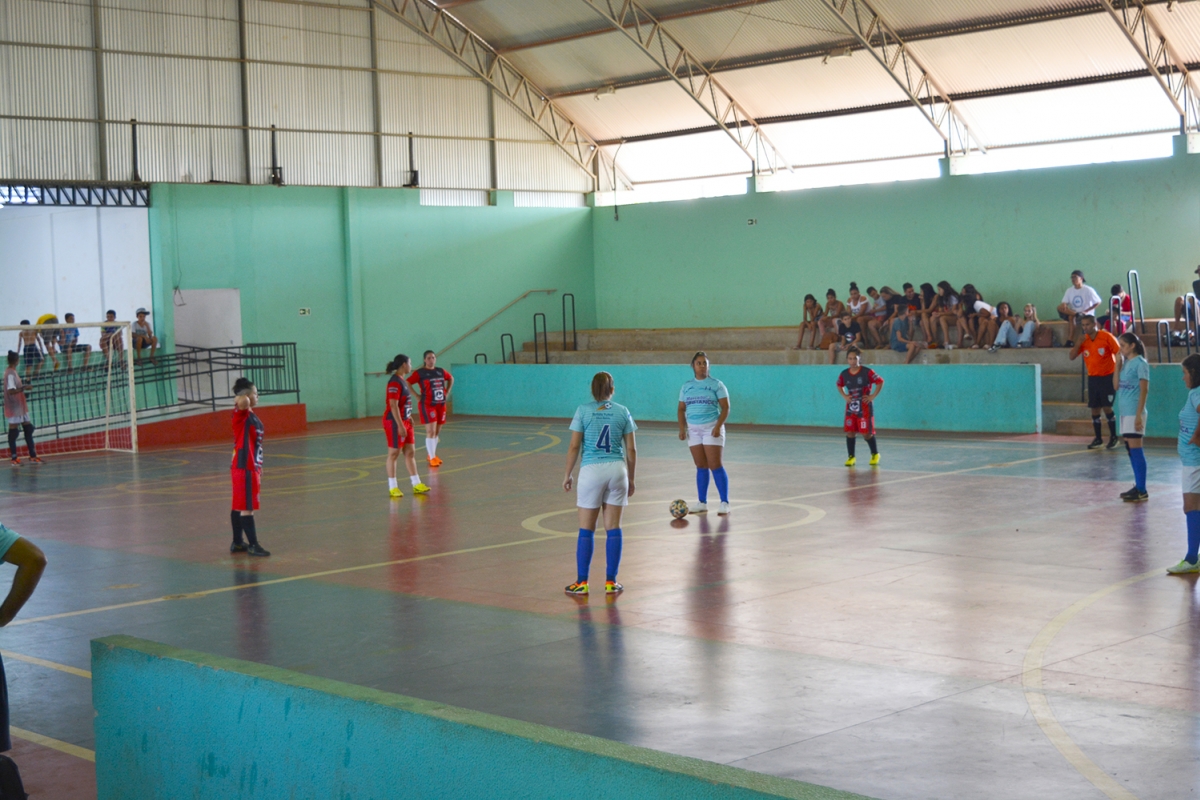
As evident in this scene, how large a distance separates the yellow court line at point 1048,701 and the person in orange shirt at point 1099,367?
1124 cm

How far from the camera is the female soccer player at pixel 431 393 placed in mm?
21703

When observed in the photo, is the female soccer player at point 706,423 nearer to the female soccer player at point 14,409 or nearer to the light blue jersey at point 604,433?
the light blue jersey at point 604,433

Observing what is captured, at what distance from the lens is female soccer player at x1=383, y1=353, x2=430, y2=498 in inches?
715

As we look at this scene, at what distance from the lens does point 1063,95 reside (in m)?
30.1

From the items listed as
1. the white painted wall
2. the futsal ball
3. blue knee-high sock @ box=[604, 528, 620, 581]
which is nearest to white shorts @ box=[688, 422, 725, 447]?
the futsal ball

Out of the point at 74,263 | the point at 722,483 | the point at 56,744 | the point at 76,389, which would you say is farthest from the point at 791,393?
the point at 56,744

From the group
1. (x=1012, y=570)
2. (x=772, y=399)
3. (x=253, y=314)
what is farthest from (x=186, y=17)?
(x=1012, y=570)

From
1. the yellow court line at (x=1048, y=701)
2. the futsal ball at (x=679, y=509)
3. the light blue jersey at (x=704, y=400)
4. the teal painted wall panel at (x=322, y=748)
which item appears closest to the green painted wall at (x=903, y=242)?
the light blue jersey at (x=704, y=400)

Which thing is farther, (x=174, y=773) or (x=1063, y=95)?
(x=1063, y=95)

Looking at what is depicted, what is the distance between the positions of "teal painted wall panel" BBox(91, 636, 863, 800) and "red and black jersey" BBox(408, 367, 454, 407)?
16.0m

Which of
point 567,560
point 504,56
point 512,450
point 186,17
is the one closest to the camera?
point 567,560

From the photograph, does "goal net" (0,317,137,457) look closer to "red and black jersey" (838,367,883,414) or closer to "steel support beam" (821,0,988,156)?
"red and black jersey" (838,367,883,414)

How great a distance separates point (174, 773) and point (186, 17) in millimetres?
30795

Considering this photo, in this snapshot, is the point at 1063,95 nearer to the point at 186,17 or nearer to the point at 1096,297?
the point at 1096,297
